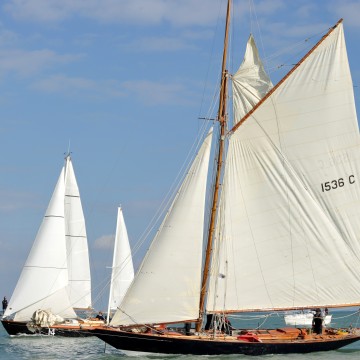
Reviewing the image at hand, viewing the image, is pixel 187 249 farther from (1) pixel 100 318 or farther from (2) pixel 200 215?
(1) pixel 100 318

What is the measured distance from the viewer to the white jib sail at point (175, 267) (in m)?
48.0

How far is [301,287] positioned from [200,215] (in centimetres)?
694

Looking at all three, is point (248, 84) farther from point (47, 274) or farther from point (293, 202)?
point (47, 274)

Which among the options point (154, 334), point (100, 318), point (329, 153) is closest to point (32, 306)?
point (100, 318)

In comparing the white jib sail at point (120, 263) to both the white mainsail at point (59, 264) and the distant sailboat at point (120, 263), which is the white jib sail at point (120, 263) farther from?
the white mainsail at point (59, 264)

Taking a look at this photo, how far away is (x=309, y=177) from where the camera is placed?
5169 cm

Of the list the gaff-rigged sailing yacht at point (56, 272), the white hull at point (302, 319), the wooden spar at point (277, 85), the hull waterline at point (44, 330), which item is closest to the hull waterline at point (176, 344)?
the wooden spar at point (277, 85)

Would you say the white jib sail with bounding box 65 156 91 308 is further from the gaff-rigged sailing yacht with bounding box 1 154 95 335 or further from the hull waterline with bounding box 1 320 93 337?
the hull waterline with bounding box 1 320 93 337

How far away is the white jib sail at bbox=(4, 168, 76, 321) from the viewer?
6812 cm

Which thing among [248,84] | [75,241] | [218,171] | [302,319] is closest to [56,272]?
[75,241]

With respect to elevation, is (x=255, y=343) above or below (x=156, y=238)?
below

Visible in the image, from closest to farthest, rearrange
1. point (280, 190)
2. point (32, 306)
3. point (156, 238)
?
point (156, 238), point (280, 190), point (32, 306)

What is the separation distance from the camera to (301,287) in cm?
5119

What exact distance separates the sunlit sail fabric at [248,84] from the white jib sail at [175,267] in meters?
4.19
